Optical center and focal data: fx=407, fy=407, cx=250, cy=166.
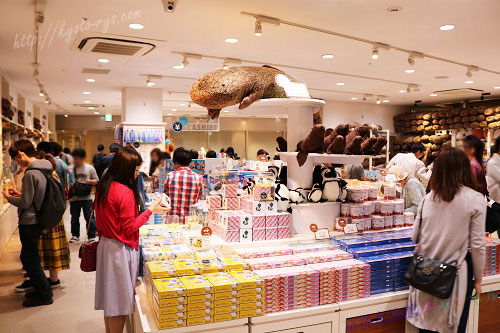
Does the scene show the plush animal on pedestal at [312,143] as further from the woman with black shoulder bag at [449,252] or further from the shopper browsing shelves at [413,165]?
the shopper browsing shelves at [413,165]

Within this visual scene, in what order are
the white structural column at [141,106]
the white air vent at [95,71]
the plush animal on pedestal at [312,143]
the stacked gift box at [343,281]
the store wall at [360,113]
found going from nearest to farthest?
the stacked gift box at [343,281] < the plush animal on pedestal at [312,143] < the white air vent at [95,71] < the white structural column at [141,106] < the store wall at [360,113]

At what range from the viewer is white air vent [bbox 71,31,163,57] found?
512 cm

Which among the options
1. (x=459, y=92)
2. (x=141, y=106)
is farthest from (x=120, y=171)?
(x=459, y=92)

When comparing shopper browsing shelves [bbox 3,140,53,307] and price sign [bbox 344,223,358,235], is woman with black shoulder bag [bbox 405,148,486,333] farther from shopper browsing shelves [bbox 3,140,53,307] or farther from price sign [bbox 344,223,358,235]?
shopper browsing shelves [bbox 3,140,53,307]

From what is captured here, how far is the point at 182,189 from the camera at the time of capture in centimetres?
422

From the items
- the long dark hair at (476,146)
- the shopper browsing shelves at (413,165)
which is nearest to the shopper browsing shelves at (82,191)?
the shopper browsing shelves at (413,165)

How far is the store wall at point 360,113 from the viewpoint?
12547 mm

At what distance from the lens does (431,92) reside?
10641 millimetres

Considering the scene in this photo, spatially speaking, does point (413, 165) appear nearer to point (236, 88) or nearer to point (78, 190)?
point (236, 88)

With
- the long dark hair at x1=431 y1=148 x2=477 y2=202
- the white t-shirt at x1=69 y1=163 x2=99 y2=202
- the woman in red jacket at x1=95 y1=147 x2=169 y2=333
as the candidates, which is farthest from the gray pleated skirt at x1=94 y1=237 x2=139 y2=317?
the white t-shirt at x1=69 y1=163 x2=99 y2=202

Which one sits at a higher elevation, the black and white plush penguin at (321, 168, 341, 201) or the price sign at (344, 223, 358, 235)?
the black and white plush penguin at (321, 168, 341, 201)

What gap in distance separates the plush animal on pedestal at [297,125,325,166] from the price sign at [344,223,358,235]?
599 millimetres

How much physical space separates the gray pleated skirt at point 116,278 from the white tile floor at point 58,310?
1405 millimetres

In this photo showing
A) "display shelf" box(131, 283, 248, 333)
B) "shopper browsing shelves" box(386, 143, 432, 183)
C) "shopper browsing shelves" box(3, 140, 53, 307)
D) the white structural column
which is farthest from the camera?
the white structural column
